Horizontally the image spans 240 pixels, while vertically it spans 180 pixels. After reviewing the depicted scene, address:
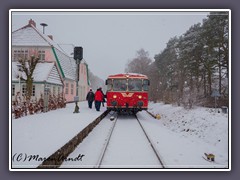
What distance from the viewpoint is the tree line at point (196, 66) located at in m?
5.20

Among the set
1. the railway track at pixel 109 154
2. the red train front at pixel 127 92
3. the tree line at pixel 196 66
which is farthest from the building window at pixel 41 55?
the railway track at pixel 109 154

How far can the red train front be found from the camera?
1127cm

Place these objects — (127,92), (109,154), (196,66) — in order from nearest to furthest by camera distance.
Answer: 1. (109,154)
2. (127,92)
3. (196,66)

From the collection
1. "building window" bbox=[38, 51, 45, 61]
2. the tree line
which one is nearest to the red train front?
the tree line

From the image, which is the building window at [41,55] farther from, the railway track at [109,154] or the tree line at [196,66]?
the railway track at [109,154]

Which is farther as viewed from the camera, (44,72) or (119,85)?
(44,72)

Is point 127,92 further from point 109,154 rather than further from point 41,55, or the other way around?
point 41,55

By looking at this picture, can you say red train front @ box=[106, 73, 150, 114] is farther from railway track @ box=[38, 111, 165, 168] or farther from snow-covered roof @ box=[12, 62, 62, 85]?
snow-covered roof @ box=[12, 62, 62, 85]

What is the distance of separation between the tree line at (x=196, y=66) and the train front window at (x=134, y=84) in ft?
3.11

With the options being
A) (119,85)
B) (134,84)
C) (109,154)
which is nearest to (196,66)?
(134,84)

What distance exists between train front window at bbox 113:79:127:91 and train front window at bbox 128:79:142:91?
316mm

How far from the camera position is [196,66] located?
13031 millimetres

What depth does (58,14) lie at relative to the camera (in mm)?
4617

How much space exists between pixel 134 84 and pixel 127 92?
70 cm
